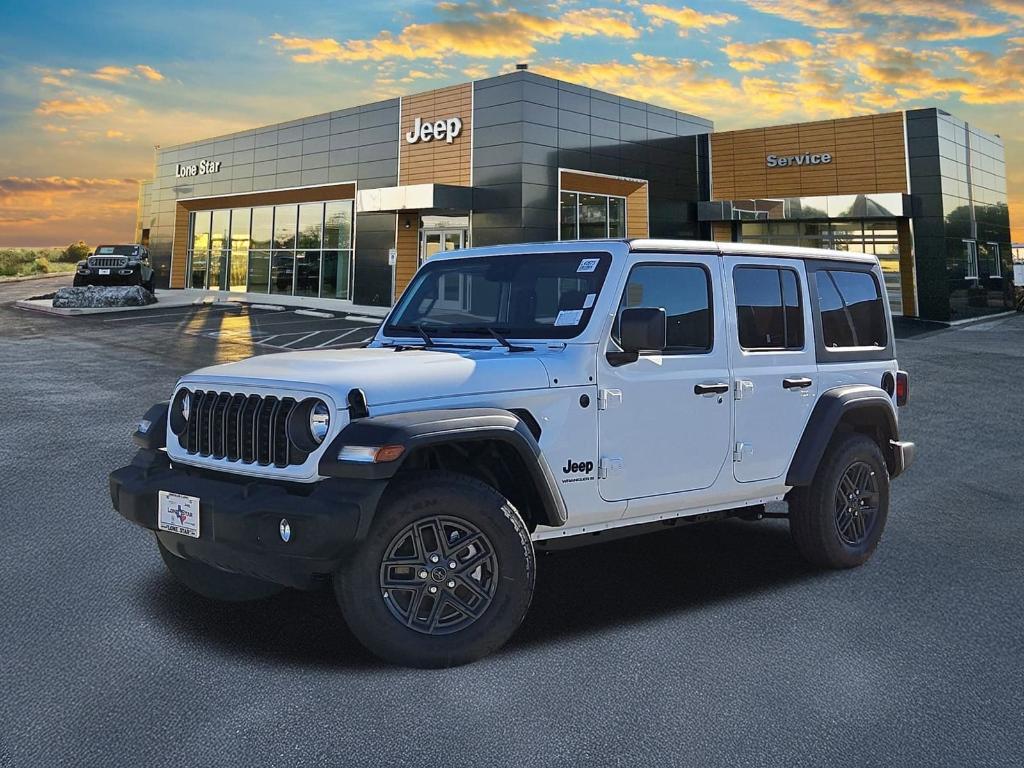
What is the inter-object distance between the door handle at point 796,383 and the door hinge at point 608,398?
1399mm

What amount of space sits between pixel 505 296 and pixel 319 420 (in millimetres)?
1535

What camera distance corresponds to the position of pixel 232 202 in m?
38.8

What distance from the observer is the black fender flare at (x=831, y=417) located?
5480 millimetres

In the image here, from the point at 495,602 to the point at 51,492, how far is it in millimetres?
5140

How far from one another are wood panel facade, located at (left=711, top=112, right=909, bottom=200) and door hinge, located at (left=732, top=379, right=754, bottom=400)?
2690 centimetres

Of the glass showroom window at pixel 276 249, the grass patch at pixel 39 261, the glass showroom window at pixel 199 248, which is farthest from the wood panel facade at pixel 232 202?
the grass patch at pixel 39 261

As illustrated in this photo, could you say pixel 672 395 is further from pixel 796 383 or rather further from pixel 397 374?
pixel 397 374

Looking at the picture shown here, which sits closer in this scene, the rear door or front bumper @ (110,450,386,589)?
front bumper @ (110,450,386,589)

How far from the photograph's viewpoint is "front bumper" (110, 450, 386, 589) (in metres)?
3.76

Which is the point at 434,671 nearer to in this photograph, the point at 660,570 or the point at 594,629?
the point at 594,629

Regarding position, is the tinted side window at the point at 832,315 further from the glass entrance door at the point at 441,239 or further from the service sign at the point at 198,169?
the service sign at the point at 198,169

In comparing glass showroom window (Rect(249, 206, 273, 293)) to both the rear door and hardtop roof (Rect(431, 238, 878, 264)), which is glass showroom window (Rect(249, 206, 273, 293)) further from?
the rear door

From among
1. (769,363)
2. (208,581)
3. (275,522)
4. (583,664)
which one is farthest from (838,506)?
(208,581)

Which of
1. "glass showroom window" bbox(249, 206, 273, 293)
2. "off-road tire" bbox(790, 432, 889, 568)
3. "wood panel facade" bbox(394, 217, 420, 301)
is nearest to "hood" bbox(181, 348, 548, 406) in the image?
"off-road tire" bbox(790, 432, 889, 568)
